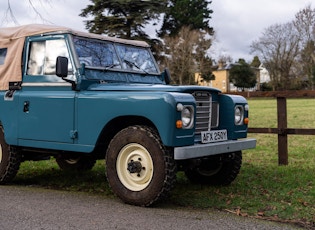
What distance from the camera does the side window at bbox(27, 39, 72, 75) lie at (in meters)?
6.49

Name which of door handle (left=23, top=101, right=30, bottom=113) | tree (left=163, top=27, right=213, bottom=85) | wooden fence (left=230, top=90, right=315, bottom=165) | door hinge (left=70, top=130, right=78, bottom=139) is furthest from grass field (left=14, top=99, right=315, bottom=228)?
tree (left=163, top=27, right=213, bottom=85)

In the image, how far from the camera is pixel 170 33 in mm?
55062

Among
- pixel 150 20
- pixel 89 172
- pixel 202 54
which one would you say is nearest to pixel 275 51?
pixel 202 54

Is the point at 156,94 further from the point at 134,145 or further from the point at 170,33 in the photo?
the point at 170,33

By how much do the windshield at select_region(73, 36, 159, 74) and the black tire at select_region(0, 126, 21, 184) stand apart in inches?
70.8

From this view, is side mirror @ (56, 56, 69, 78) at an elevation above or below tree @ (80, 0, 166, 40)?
below

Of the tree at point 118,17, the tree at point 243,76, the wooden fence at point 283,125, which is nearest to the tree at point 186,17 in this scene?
the tree at point 118,17

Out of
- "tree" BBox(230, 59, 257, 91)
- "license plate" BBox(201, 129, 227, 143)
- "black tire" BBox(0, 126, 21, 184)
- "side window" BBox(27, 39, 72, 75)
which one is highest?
"tree" BBox(230, 59, 257, 91)

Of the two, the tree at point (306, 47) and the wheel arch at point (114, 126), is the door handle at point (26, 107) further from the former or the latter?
the tree at point (306, 47)

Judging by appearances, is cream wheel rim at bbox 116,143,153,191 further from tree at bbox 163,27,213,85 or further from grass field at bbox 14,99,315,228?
tree at bbox 163,27,213,85

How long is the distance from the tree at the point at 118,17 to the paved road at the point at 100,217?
117 ft

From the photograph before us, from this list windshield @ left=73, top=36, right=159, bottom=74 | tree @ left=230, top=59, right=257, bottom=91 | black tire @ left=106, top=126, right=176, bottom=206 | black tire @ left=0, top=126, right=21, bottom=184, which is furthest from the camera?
tree @ left=230, top=59, right=257, bottom=91

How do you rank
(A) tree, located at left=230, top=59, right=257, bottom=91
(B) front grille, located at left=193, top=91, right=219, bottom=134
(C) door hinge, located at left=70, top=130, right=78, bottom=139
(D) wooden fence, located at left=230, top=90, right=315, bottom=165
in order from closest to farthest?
(B) front grille, located at left=193, top=91, right=219, bottom=134
(C) door hinge, located at left=70, top=130, right=78, bottom=139
(D) wooden fence, located at left=230, top=90, right=315, bottom=165
(A) tree, located at left=230, top=59, right=257, bottom=91

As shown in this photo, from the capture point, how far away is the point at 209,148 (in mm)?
5414
